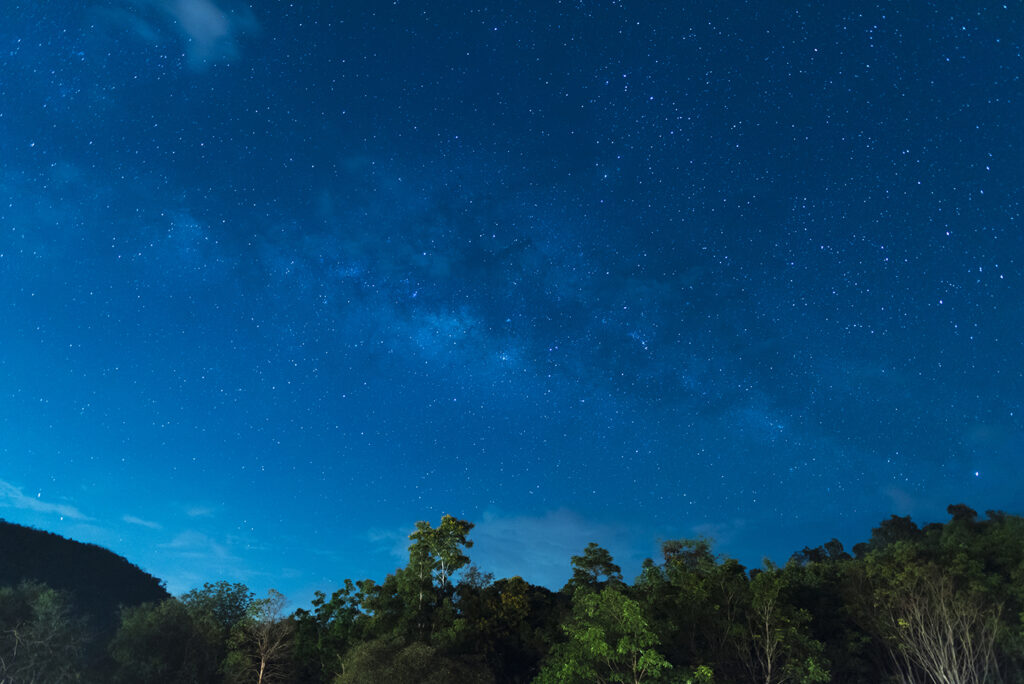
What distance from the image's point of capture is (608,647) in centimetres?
2883

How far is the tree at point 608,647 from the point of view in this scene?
1130 inches

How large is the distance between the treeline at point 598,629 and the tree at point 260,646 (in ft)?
0.48

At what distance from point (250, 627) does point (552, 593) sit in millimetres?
21471

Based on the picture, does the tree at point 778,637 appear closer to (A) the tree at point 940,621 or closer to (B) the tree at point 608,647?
(A) the tree at point 940,621

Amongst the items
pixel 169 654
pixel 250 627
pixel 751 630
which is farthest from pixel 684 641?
pixel 169 654

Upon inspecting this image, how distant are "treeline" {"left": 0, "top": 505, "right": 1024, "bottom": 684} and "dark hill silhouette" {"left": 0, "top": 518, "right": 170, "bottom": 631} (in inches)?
1765

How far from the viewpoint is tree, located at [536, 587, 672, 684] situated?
28703mm

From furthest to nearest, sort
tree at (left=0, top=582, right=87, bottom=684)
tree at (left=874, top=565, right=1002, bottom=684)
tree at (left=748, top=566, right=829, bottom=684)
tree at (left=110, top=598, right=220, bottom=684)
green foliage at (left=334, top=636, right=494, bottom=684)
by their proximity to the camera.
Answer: tree at (left=110, top=598, right=220, bottom=684) → tree at (left=0, top=582, right=87, bottom=684) → tree at (left=748, top=566, right=829, bottom=684) → green foliage at (left=334, top=636, right=494, bottom=684) → tree at (left=874, top=565, right=1002, bottom=684)

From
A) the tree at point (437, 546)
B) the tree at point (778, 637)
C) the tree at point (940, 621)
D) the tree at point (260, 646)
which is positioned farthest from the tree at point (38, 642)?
the tree at point (940, 621)

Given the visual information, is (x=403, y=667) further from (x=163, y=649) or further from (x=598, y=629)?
(x=163, y=649)

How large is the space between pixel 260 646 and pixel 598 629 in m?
26.6

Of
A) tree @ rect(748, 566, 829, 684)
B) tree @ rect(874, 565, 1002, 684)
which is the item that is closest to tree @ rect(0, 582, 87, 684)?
tree @ rect(748, 566, 829, 684)

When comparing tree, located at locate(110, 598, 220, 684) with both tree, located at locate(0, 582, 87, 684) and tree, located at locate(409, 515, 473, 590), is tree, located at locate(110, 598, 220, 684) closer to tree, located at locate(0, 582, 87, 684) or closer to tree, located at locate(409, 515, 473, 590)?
tree, located at locate(0, 582, 87, 684)

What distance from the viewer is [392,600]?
41062 mm
